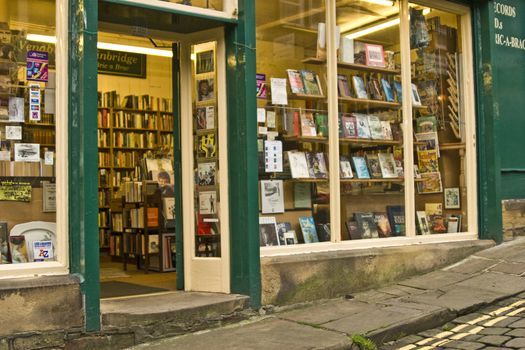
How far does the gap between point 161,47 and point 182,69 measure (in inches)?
169

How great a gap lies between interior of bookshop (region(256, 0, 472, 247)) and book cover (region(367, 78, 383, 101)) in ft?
0.04

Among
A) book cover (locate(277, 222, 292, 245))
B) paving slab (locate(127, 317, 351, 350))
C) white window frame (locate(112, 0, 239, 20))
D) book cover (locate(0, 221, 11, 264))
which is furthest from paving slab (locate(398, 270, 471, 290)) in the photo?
book cover (locate(0, 221, 11, 264))

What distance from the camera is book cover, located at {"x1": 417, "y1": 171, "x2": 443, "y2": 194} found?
884cm

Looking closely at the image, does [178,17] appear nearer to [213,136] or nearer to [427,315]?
[213,136]

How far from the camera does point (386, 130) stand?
8516 mm

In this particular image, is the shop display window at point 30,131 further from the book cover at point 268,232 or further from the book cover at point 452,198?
the book cover at point 452,198

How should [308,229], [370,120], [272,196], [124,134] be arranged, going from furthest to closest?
[124,134], [370,120], [308,229], [272,196]

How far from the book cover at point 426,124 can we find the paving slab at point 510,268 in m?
2.08

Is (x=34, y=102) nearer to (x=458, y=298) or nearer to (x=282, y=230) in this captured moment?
(x=282, y=230)

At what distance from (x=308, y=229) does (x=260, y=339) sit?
6.93 ft

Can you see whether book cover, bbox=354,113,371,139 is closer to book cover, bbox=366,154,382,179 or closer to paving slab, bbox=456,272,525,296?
book cover, bbox=366,154,382,179

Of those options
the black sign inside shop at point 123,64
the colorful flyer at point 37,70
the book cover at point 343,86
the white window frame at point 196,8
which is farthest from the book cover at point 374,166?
the black sign inside shop at point 123,64

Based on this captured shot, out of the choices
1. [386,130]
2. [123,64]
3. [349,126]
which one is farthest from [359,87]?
[123,64]

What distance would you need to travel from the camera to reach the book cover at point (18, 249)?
5.56 metres
